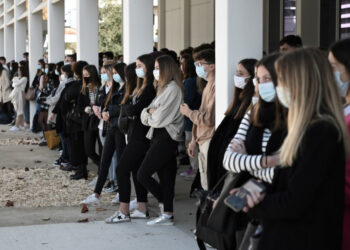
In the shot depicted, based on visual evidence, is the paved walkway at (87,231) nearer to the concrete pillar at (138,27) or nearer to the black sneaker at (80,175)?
the black sneaker at (80,175)

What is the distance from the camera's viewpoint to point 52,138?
47.9 feet

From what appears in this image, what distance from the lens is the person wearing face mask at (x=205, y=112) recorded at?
285 inches

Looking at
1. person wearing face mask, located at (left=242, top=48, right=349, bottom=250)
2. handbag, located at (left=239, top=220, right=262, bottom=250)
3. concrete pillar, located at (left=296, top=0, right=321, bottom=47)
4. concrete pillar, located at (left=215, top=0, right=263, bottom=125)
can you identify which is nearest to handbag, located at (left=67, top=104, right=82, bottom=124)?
concrete pillar, located at (left=215, top=0, right=263, bottom=125)

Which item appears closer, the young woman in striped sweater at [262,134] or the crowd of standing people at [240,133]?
the crowd of standing people at [240,133]

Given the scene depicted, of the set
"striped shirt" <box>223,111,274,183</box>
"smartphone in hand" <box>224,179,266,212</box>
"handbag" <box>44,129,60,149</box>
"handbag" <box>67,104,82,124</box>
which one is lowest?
"handbag" <box>44,129,60,149</box>

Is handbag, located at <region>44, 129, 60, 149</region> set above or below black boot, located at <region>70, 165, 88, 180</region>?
above

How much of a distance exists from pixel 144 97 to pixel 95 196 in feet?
5.51

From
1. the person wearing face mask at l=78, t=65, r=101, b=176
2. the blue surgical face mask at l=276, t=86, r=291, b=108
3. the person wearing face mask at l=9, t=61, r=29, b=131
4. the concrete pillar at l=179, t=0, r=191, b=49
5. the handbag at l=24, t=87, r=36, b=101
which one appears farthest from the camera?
the concrete pillar at l=179, t=0, r=191, b=49

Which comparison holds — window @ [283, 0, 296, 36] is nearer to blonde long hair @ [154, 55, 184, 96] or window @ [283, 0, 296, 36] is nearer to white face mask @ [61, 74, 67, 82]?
white face mask @ [61, 74, 67, 82]

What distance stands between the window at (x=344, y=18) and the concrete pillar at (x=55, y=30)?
6309mm

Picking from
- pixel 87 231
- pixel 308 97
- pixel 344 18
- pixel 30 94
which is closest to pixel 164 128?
pixel 87 231

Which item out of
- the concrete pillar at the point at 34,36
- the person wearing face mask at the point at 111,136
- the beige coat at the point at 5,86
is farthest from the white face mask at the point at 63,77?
the beige coat at the point at 5,86

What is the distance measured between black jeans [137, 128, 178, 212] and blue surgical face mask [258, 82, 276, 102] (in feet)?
11.6

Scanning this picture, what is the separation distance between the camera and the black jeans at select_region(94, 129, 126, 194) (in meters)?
8.83
